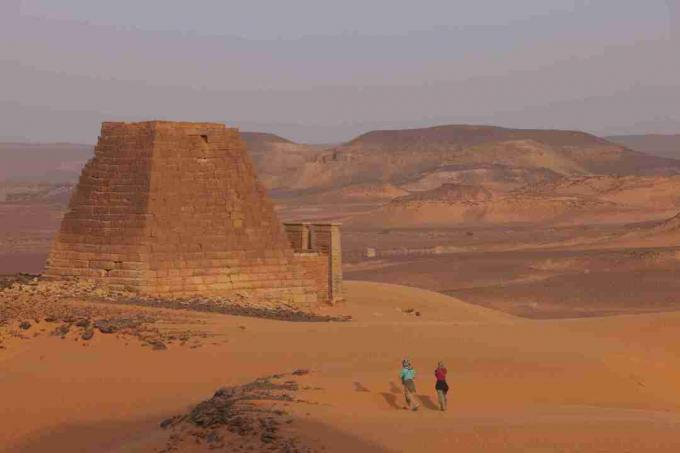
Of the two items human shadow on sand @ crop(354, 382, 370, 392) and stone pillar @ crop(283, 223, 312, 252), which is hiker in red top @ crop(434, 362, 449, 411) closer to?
human shadow on sand @ crop(354, 382, 370, 392)

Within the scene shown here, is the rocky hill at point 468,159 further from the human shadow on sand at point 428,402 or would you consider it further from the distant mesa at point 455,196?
the human shadow on sand at point 428,402

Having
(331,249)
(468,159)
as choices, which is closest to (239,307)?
(331,249)

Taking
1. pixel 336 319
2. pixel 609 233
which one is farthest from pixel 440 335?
pixel 609 233

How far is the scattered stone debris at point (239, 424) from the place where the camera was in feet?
37.5

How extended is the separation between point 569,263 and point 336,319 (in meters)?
30.1

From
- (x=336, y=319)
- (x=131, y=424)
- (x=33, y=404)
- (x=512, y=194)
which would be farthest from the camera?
(x=512, y=194)

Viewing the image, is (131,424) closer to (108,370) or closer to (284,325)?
(108,370)

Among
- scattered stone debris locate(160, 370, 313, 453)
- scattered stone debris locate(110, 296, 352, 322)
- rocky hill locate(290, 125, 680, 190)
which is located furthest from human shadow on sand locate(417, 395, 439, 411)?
rocky hill locate(290, 125, 680, 190)

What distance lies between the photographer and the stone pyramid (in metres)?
22.8

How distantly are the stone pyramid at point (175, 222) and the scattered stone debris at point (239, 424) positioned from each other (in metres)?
9.37

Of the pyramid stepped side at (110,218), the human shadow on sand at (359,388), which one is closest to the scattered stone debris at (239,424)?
the human shadow on sand at (359,388)

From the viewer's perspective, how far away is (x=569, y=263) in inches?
2010

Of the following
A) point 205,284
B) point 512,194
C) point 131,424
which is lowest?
point 131,424

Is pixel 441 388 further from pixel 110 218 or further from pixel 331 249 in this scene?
pixel 331 249
